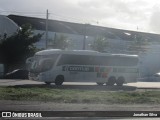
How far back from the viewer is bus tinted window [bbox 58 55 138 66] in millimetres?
33219

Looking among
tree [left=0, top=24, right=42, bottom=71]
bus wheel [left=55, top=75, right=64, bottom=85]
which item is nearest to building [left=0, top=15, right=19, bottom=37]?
tree [left=0, top=24, right=42, bottom=71]

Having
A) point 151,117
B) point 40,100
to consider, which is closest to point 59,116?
point 151,117

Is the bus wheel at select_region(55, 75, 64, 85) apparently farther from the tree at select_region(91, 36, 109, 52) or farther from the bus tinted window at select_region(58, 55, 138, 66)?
the tree at select_region(91, 36, 109, 52)

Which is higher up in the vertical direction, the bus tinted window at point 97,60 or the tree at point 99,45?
the tree at point 99,45

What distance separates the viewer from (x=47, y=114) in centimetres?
1194

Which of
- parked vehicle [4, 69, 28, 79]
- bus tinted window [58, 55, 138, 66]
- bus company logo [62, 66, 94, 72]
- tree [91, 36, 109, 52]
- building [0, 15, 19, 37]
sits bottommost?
parked vehicle [4, 69, 28, 79]

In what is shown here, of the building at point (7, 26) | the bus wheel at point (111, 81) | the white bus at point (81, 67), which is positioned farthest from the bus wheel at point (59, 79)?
the building at point (7, 26)

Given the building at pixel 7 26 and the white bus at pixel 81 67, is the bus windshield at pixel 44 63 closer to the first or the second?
the white bus at pixel 81 67

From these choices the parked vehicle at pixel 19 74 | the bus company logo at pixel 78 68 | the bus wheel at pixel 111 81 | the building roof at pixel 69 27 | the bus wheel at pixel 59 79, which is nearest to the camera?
the bus wheel at pixel 59 79

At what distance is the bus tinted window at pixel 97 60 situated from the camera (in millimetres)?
33219

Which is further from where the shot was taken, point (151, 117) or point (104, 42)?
point (104, 42)

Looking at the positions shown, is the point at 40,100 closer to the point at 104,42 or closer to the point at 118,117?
the point at 118,117

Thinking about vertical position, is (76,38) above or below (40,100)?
above

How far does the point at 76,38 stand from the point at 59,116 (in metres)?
63.9
